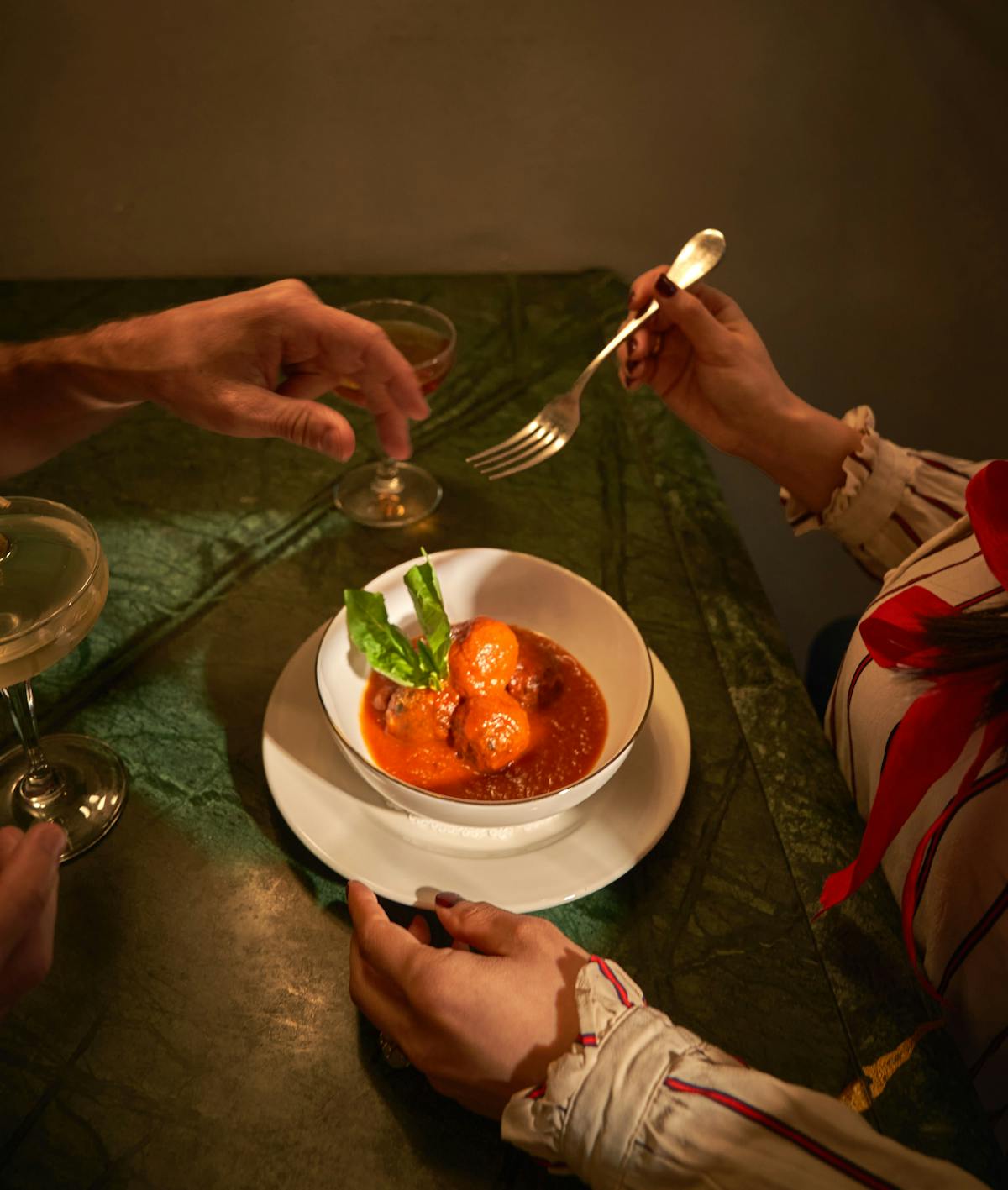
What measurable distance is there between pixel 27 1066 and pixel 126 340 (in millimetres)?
901

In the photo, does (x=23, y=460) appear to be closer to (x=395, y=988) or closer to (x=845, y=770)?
(x=395, y=988)

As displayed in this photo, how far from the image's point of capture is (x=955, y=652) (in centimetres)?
92

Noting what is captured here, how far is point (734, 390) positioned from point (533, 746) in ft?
2.39

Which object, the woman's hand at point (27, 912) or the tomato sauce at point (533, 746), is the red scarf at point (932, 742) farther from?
the woman's hand at point (27, 912)

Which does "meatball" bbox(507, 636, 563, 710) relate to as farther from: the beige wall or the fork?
the beige wall

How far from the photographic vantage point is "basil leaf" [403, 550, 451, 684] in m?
1.09

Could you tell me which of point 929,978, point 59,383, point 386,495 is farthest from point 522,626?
point 59,383

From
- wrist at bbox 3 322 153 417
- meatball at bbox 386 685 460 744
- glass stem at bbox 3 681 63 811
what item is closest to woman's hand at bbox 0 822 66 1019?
glass stem at bbox 3 681 63 811

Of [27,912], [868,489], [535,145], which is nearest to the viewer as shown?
[27,912]

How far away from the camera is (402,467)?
5.09 feet

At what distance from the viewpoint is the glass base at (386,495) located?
1.45 meters

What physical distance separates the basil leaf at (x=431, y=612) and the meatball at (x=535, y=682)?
3.7 inches

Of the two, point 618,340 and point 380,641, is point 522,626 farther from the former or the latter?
point 618,340

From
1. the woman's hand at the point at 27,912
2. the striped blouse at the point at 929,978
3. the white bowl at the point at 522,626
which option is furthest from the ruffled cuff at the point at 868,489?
the woman's hand at the point at 27,912
